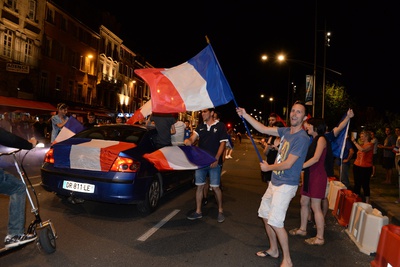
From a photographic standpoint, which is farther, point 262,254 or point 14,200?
point 262,254

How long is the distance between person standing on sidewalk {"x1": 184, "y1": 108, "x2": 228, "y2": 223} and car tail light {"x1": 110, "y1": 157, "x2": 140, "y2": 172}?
1097mm

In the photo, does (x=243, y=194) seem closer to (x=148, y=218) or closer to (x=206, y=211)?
(x=206, y=211)

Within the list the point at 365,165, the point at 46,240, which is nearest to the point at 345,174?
the point at 365,165

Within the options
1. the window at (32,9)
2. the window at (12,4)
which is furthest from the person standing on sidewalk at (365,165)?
the window at (32,9)

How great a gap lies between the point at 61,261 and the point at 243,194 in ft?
18.9

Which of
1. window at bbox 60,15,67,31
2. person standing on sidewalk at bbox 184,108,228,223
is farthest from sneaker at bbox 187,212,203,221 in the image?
window at bbox 60,15,67,31

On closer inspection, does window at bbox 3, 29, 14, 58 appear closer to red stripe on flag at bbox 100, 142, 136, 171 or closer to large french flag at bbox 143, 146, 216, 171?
red stripe on flag at bbox 100, 142, 136, 171

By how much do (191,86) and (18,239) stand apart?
306cm

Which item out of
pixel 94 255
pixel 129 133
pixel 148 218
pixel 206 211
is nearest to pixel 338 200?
pixel 206 211

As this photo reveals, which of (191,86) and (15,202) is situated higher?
(191,86)

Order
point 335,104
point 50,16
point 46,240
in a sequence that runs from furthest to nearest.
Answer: point 50,16 < point 335,104 < point 46,240

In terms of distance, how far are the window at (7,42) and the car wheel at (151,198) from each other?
24223 millimetres

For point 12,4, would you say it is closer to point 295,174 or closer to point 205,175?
point 205,175

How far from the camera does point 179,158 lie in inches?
236
